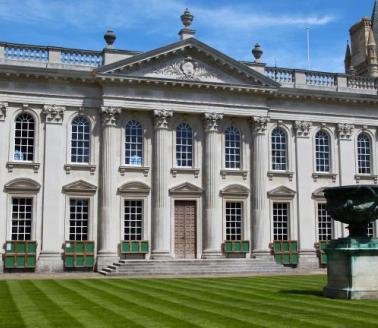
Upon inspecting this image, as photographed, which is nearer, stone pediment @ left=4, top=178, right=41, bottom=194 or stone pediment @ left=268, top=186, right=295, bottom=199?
stone pediment @ left=4, top=178, right=41, bottom=194

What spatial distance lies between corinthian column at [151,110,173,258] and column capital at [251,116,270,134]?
5390mm

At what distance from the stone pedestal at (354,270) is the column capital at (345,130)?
22.0 meters

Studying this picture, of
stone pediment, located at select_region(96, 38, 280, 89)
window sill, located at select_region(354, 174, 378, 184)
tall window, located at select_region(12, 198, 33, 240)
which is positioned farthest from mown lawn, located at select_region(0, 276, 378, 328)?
window sill, located at select_region(354, 174, 378, 184)

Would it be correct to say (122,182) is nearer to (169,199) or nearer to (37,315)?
(169,199)

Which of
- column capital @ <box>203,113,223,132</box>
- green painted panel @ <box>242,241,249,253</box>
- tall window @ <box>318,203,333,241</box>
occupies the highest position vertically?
column capital @ <box>203,113,223,132</box>

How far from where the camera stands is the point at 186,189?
114ft

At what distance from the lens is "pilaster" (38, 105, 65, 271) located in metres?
31.8

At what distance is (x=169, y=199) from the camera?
113 ft

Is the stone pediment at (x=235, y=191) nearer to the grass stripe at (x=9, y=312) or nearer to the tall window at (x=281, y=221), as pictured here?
the tall window at (x=281, y=221)

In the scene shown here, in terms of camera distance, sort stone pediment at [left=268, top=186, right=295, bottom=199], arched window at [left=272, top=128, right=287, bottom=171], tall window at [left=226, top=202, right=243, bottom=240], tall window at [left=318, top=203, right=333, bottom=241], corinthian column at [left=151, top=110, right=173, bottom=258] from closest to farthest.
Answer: corinthian column at [left=151, top=110, right=173, bottom=258], tall window at [left=226, top=202, right=243, bottom=240], stone pediment at [left=268, top=186, right=295, bottom=199], arched window at [left=272, top=128, right=287, bottom=171], tall window at [left=318, top=203, right=333, bottom=241]

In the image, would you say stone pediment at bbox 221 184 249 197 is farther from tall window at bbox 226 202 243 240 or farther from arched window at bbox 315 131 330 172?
arched window at bbox 315 131 330 172

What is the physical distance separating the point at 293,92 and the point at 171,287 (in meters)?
20.0

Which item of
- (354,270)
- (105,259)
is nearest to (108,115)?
(105,259)

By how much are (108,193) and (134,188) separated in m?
1.63
